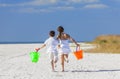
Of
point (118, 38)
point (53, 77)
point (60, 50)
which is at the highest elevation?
point (118, 38)

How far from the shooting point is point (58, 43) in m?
18.7

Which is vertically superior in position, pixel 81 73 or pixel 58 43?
pixel 58 43

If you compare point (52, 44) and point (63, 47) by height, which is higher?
point (52, 44)

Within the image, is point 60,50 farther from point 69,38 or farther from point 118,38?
point 118,38

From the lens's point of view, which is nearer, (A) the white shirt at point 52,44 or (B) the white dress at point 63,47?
(A) the white shirt at point 52,44

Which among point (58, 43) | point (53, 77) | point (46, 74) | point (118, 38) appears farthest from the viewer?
point (118, 38)

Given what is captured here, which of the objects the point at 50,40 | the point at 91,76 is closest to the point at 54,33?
the point at 50,40

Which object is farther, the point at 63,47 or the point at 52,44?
the point at 63,47

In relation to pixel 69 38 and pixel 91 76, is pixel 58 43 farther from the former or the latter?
pixel 91 76

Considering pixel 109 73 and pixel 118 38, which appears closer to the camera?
pixel 109 73

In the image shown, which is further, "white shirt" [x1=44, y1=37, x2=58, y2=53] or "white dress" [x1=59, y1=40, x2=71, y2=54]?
"white dress" [x1=59, y1=40, x2=71, y2=54]

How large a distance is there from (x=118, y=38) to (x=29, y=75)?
52402 millimetres

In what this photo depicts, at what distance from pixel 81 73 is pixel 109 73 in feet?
3.43

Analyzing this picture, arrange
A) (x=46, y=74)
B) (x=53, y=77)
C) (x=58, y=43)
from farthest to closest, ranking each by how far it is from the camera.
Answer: (x=58, y=43) < (x=46, y=74) < (x=53, y=77)
